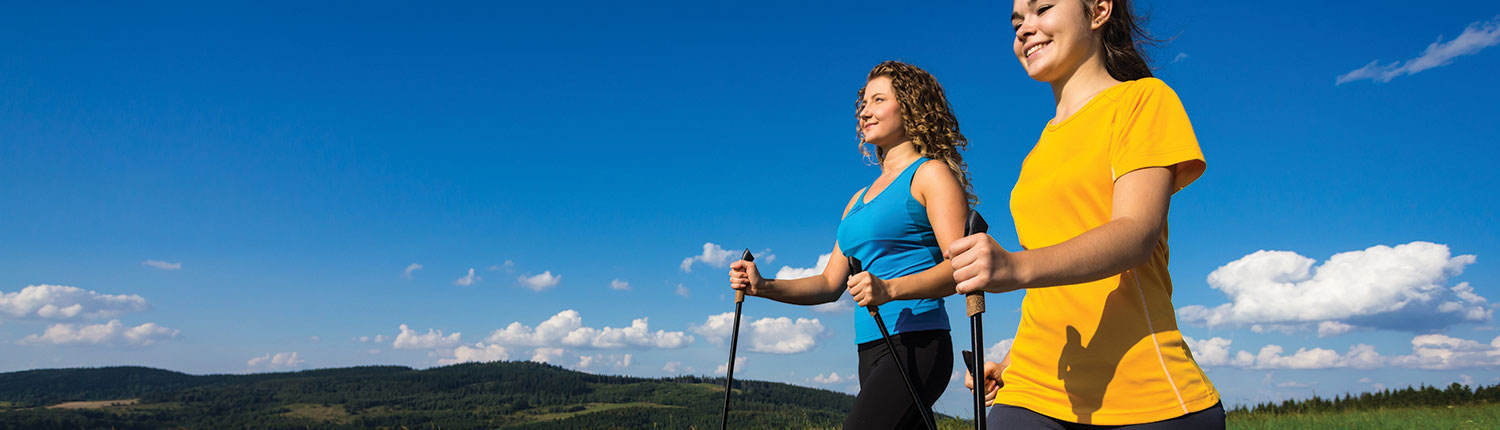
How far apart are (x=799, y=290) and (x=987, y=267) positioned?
2874 millimetres

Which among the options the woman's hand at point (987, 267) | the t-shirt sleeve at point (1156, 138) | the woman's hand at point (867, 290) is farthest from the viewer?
the woman's hand at point (867, 290)

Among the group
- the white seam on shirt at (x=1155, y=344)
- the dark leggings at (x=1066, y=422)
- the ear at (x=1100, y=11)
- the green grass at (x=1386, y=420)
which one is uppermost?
the ear at (x=1100, y=11)

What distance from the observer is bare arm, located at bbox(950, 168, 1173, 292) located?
4.87 feet

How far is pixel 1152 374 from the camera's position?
1.83 metres

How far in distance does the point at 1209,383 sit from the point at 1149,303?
22cm

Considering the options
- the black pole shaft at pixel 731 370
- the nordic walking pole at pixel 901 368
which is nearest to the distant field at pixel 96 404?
the black pole shaft at pixel 731 370

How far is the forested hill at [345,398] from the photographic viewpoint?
452 ft

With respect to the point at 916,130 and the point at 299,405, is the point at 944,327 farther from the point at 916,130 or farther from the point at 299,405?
the point at 299,405

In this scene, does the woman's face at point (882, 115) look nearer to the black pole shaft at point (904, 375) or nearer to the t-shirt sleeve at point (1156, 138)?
the black pole shaft at point (904, 375)

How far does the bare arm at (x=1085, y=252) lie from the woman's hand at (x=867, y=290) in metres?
1.51

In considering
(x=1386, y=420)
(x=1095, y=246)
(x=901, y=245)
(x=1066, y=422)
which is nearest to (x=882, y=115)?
(x=901, y=245)

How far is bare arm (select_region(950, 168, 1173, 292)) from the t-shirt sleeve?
1.4 inches

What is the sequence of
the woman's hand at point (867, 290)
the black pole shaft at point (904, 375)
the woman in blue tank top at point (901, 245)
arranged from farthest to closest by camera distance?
the woman in blue tank top at point (901, 245) < the black pole shaft at point (904, 375) < the woman's hand at point (867, 290)

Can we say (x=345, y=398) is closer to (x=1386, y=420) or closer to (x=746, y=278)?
(x=1386, y=420)
